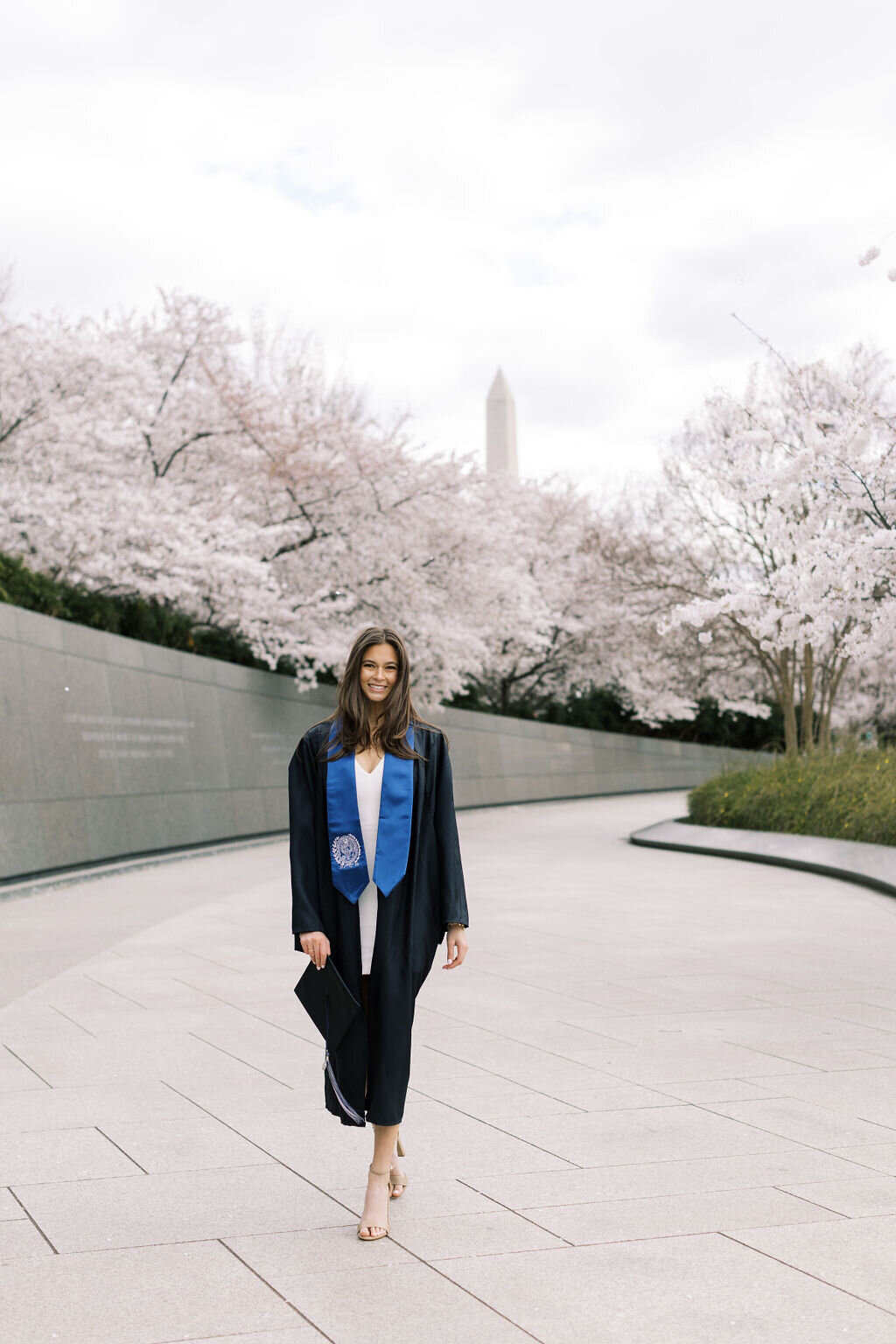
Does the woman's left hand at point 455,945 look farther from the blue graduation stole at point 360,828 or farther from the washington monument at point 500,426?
the washington monument at point 500,426

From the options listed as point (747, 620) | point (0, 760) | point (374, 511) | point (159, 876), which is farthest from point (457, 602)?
point (0, 760)

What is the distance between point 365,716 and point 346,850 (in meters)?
0.43

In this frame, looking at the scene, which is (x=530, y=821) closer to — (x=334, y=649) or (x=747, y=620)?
(x=334, y=649)

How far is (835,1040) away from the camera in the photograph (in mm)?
6512

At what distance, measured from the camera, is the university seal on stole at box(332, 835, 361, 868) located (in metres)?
Answer: 4.07

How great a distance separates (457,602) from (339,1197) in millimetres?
21387

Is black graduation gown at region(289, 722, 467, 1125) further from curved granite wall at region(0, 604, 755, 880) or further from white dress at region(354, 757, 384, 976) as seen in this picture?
curved granite wall at region(0, 604, 755, 880)

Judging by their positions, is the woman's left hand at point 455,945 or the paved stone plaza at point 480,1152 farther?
the woman's left hand at point 455,945

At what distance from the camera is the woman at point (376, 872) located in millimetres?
4023

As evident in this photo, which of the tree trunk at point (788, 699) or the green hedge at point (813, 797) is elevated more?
the tree trunk at point (788, 699)

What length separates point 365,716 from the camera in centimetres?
418

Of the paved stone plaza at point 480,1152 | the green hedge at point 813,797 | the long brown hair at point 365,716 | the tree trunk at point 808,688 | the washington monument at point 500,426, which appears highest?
the washington monument at point 500,426

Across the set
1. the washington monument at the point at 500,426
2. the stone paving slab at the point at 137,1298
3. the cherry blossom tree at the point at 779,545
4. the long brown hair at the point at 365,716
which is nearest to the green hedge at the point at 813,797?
the cherry blossom tree at the point at 779,545

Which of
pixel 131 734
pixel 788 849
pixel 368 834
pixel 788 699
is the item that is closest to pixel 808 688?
pixel 788 699
